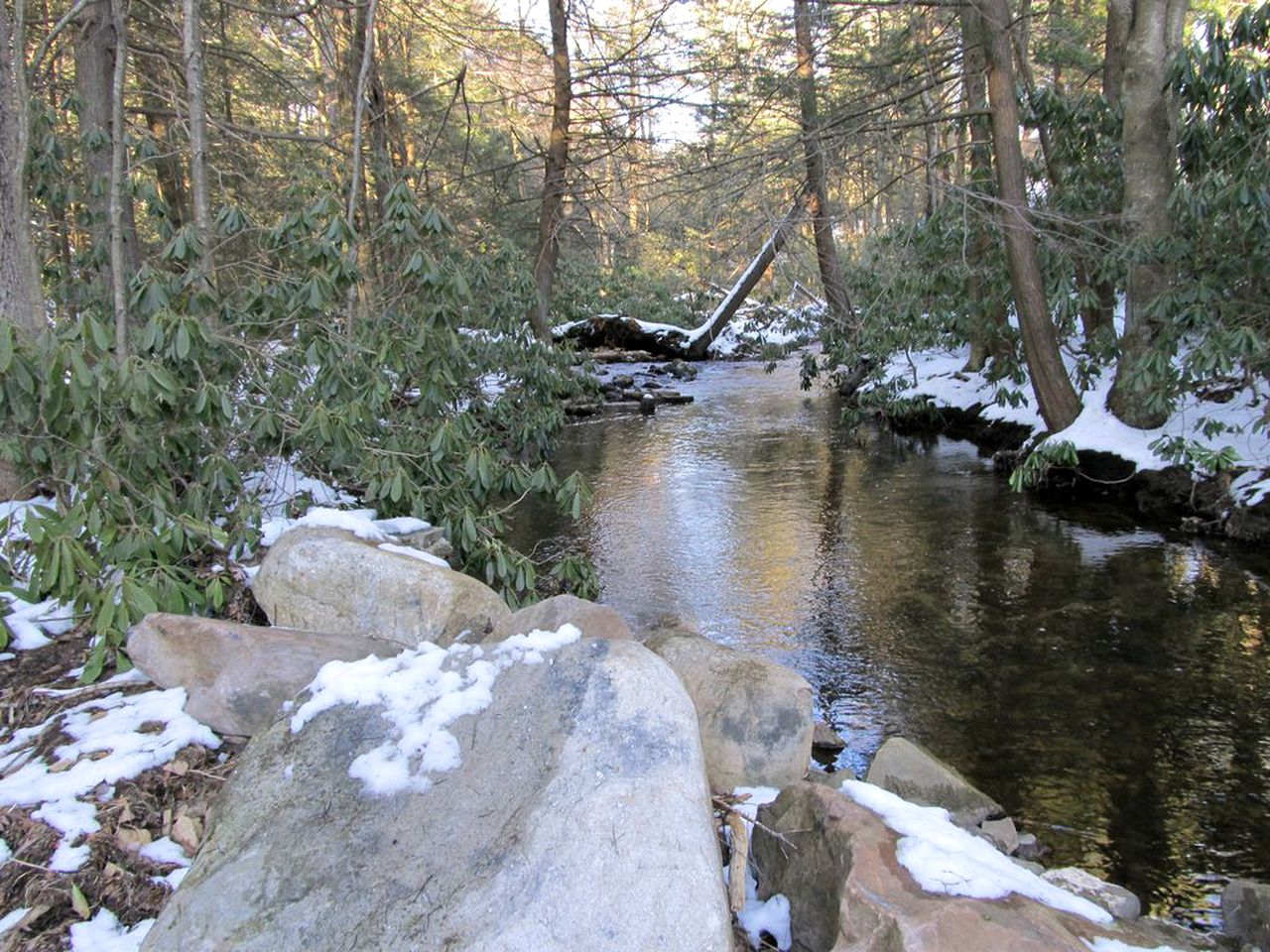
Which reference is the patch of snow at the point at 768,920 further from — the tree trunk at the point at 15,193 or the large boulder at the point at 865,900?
the tree trunk at the point at 15,193

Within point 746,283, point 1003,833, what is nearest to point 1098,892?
point 1003,833

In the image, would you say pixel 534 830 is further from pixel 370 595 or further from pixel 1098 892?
pixel 1098 892

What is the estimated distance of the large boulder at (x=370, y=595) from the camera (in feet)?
10.4

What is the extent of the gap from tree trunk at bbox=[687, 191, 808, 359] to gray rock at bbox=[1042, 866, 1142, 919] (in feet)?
20.8

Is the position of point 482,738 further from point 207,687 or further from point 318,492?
point 318,492

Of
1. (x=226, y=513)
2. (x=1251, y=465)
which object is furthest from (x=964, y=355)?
(x=226, y=513)

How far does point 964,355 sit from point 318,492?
1376 centimetres

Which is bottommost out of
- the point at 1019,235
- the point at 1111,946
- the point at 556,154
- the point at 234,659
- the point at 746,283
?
the point at 1111,946

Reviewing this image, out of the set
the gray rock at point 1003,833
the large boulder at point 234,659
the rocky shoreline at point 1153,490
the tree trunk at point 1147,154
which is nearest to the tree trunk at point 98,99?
the large boulder at point 234,659

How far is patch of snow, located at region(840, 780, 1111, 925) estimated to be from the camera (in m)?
1.98

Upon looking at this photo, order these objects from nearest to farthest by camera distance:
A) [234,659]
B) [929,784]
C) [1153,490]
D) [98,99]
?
[234,659]
[929,784]
[98,99]
[1153,490]

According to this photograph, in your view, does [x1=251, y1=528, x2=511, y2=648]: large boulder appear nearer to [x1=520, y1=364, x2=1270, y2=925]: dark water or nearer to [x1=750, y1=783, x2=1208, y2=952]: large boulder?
[x1=750, y1=783, x2=1208, y2=952]: large boulder

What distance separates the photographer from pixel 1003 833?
3453 millimetres

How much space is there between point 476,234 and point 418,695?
24.0 ft
